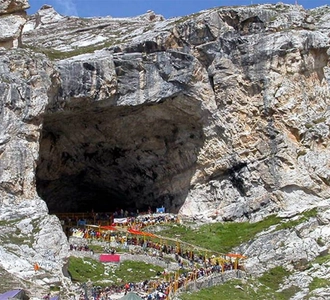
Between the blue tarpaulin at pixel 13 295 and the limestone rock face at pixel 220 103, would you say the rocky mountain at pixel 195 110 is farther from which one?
the blue tarpaulin at pixel 13 295

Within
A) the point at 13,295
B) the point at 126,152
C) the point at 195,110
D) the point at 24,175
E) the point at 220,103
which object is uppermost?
the point at 220,103

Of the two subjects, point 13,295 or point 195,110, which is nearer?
point 13,295

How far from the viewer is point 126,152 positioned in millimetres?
55656

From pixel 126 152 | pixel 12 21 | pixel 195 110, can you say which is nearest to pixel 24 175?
pixel 12 21

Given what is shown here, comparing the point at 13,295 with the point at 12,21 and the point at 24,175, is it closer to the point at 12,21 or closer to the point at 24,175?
the point at 24,175

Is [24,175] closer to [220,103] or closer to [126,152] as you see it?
[126,152]

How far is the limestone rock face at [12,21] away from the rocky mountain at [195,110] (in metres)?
0.08

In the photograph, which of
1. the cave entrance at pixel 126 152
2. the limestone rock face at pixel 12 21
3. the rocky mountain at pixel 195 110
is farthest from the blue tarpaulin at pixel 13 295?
the limestone rock face at pixel 12 21

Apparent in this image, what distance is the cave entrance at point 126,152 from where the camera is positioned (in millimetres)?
51188

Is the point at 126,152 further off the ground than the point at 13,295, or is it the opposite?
the point at 126,152

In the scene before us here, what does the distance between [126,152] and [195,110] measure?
26.6 ft

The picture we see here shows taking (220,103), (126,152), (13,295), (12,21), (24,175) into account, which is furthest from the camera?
(126,152)

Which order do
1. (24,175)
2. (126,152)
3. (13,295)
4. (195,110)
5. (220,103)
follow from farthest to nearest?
(126,152), (195,110), (220,103), (24,175), (13,295)

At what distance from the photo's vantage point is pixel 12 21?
4691 cm
